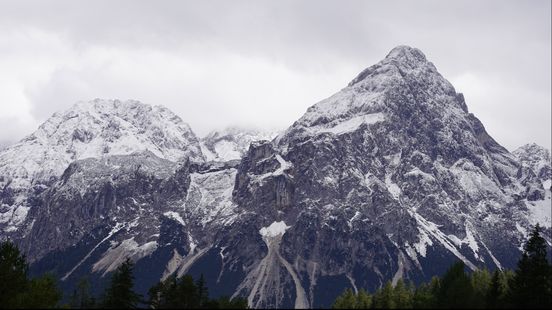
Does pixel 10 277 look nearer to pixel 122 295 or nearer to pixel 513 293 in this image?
pixel 122 295

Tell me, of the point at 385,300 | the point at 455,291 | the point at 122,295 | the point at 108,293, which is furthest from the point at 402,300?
the point at 108,293

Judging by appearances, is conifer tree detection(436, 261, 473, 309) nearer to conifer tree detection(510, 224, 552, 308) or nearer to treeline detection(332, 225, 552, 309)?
treeline detection(332, 225, 552, 309)

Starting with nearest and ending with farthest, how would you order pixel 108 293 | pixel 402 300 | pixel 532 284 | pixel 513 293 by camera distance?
1. pixel 532 284
2. pixel 513 293
3. pixel 108 293
4. pixel 402 300

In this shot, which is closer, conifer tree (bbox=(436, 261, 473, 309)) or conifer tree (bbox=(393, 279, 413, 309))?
conifer tree (bbox=(436, 261, 473, 309))

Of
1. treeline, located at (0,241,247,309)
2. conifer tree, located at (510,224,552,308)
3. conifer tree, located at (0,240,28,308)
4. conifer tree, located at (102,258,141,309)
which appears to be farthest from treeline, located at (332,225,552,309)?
conifer tree, located at (0,240,28,308)

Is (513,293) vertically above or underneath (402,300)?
above

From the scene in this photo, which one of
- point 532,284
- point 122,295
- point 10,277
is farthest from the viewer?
point 10,277

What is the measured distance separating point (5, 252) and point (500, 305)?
104 m

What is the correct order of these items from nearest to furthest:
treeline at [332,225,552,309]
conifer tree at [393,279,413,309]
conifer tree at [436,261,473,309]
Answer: conifer tree at [436,261,473,309] < treeline at [332,225,552,309] < conifer tree at [393,279,413,309]

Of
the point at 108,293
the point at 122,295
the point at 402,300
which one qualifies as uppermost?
the point at 402,300

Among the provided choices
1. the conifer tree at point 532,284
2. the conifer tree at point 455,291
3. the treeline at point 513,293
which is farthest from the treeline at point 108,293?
the conifer tree at point 532,284

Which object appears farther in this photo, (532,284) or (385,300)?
(385,300)

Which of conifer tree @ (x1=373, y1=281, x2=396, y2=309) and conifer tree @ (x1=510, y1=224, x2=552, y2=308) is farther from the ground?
conifer tree @ (x1=510, y1=224, x2=552, y2=308)

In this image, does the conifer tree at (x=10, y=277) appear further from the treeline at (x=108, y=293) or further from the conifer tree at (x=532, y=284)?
the conifer tree at (x=532, y=284)
